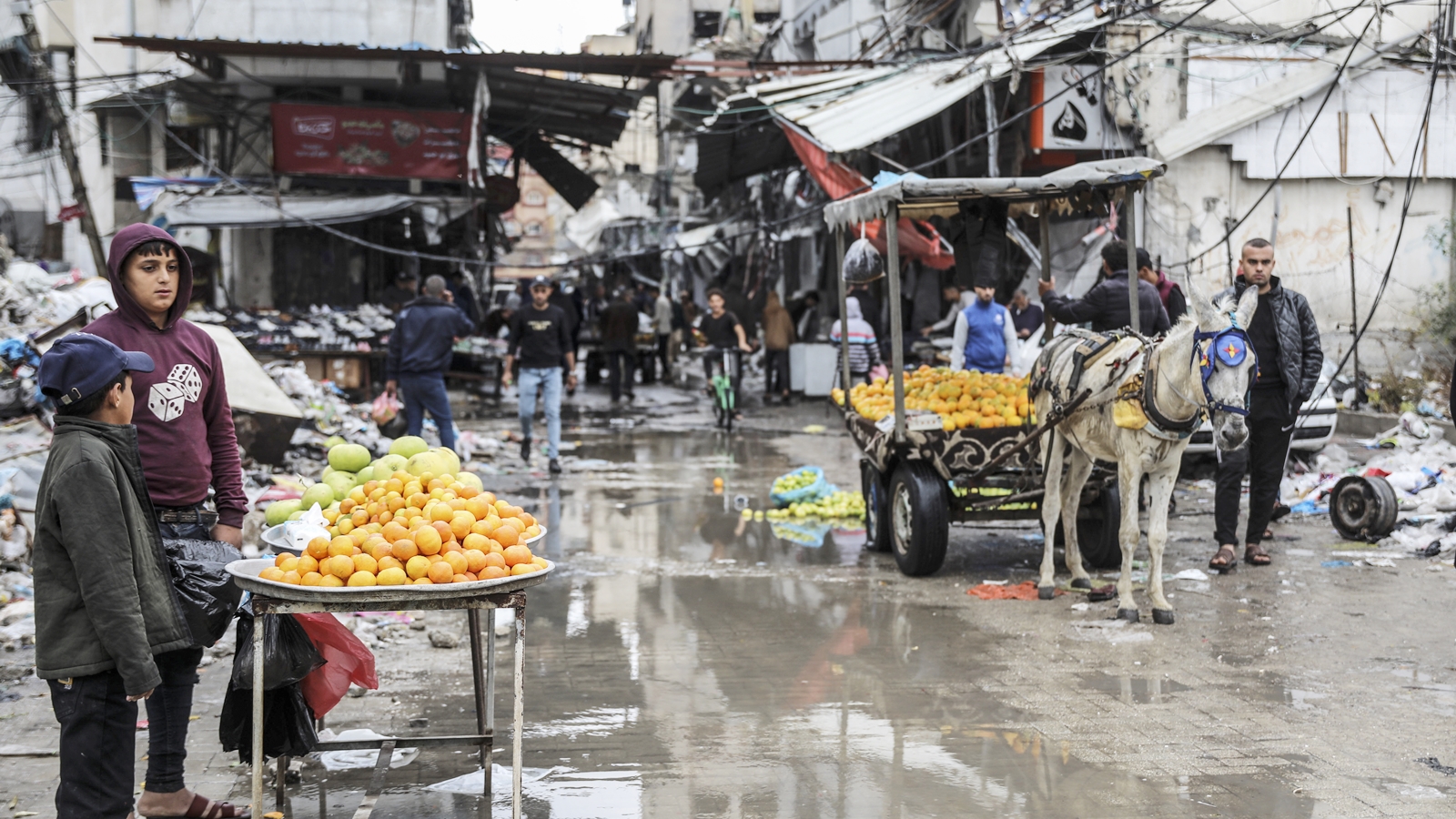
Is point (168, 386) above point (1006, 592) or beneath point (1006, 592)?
above

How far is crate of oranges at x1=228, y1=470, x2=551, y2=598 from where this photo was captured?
3.86 m

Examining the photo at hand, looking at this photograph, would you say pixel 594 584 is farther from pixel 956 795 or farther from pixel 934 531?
pixel 956 795

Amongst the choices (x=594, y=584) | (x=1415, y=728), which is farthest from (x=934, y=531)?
(x=1415, y=728)

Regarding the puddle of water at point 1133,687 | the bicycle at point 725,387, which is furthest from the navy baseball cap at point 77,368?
the bicycle at point 725,387

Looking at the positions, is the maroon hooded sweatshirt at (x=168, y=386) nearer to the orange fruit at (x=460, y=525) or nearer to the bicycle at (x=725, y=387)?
the orange fruit at (x=460, y=525)

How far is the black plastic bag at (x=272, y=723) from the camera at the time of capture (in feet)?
14.2

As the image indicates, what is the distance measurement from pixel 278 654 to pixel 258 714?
28 centimetres

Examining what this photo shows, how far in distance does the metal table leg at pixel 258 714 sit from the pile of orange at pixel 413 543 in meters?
0.21

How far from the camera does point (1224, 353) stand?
21.0 feet

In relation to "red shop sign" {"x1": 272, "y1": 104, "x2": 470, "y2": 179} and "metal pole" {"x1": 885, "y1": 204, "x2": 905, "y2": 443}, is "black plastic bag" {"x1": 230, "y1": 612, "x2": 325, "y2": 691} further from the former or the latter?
"red shop sign" {"x1": 272, "y1": 104, "x2": 470, "y2": 179}

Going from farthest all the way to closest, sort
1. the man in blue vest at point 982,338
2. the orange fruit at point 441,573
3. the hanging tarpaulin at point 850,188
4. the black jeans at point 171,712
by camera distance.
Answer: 1. the hanging tarpaulin at point 850,188
2. the man in blue vest at point 982,338
3. the black jeans at point 171,712
4. the orange fruit at point 441,573

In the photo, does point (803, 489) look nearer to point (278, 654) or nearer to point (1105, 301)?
point (1105, 301)

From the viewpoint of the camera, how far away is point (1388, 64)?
15.3 meters

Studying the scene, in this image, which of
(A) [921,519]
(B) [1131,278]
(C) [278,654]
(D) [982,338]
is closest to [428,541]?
(C) [278,654]
